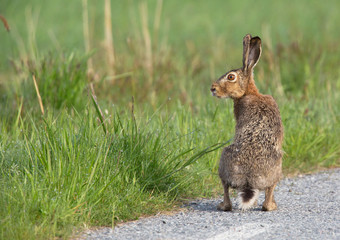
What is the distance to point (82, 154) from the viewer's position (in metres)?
5.04

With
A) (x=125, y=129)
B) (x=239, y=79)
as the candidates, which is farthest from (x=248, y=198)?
(x=125, y=129)

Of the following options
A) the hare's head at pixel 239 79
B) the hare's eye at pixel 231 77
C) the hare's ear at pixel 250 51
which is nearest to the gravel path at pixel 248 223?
the hare's head at pixel 239 79

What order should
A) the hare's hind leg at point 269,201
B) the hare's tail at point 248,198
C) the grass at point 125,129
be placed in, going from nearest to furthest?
the grass at point 125,129, the hare's tail at point 248,198, the hare's hind leg at point 269,201

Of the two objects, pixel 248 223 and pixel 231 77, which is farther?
pixel 231 77

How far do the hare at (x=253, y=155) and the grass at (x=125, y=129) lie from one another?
34 centimetres

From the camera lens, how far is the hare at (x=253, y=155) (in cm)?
502

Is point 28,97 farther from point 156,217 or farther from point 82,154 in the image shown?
point 156,217

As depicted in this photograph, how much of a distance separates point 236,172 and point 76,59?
3.83 metres

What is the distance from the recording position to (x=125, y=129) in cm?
580

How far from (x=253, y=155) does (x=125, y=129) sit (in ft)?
4.66

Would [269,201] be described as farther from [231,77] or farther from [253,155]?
[231,77]

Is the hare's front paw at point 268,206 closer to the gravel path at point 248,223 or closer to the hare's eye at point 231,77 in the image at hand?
the gravel path at point 248,223

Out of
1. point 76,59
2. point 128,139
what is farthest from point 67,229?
point 76,59

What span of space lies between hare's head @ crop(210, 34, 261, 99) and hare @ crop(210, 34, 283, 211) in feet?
0.33
